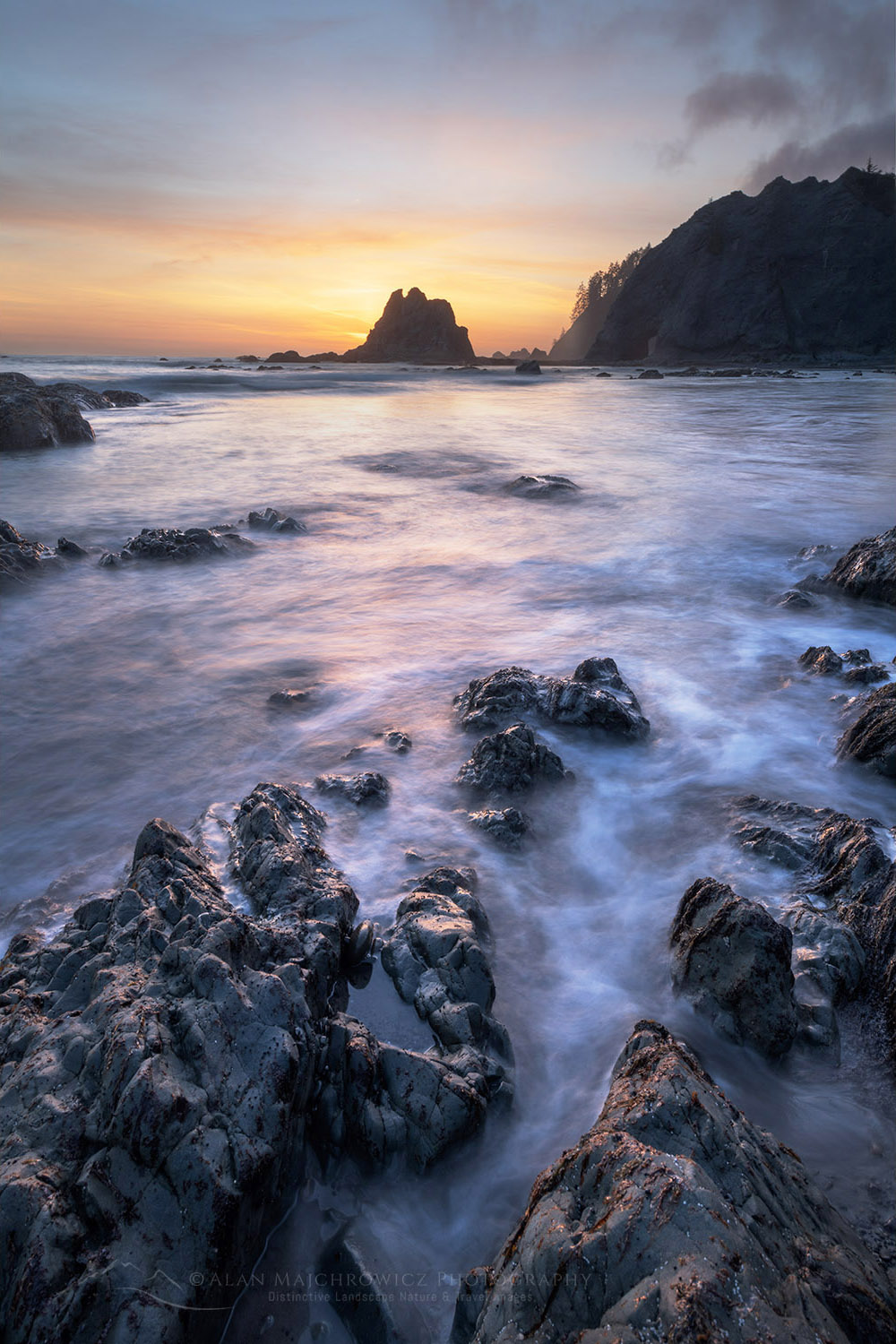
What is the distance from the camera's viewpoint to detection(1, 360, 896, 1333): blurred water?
2840mm

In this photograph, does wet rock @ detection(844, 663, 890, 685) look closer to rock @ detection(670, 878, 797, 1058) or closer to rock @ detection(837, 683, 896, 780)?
rock @ detection(837, 683, 896, 780)

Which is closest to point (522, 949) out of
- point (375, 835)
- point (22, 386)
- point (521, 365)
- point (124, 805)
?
point (375, 835)

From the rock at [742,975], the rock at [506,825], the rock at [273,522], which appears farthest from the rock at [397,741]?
the rock at [273,522]

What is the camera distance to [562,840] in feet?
13.5

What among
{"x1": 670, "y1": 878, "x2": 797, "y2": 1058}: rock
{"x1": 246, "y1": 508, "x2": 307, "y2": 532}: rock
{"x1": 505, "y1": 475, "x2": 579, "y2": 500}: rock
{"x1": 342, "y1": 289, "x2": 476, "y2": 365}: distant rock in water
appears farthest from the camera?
{"x1": 342, "y1": 289, "x2": 476, "y2": 365}: distant rock in water

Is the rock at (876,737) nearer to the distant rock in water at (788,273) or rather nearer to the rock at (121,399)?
the rock at (121,399)

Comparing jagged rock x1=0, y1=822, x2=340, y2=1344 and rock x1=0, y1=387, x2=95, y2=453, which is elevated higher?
rock x1=0, y1=387, x2=95, y2=453

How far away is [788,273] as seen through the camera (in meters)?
62.2

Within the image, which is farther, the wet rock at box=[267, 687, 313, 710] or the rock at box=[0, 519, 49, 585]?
the rock at box=[0, 519, 49, 585]

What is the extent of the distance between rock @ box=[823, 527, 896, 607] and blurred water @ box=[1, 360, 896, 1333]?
32 centimetres

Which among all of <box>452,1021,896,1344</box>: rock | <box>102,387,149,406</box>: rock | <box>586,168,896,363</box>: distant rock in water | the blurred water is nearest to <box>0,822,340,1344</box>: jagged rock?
the blurred water

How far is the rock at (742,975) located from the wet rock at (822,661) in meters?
3.50

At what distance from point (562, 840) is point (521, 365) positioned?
234 feet

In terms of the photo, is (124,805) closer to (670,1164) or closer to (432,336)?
(670,1164)
